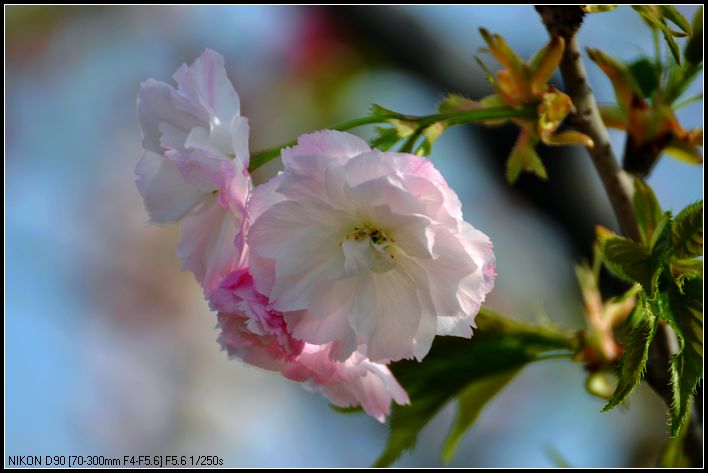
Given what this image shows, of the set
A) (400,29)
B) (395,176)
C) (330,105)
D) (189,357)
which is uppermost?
(395,176)

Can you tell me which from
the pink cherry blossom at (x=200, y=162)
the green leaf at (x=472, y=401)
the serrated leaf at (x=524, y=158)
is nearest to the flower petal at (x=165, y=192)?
the pink cherry blossom at (x=200, y=162)

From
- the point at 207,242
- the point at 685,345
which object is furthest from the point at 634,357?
the point at 207,242

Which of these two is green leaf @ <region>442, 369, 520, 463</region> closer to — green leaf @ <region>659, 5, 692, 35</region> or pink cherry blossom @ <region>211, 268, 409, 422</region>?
pink cherry blossom @ <region>211, 268, 409, 422</region>

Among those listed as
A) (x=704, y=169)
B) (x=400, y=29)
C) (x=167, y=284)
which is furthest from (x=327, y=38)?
(x=704, y=169)

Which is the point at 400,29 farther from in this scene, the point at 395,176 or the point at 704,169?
the point at 395,176

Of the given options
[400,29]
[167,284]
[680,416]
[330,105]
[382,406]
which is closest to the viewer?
[680,416]

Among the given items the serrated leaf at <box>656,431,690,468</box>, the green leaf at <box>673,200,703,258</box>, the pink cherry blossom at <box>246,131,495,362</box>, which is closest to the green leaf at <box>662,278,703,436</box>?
the green leaf at <box>673,200,703,258</box>

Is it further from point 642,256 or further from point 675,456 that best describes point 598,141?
point 675,456
